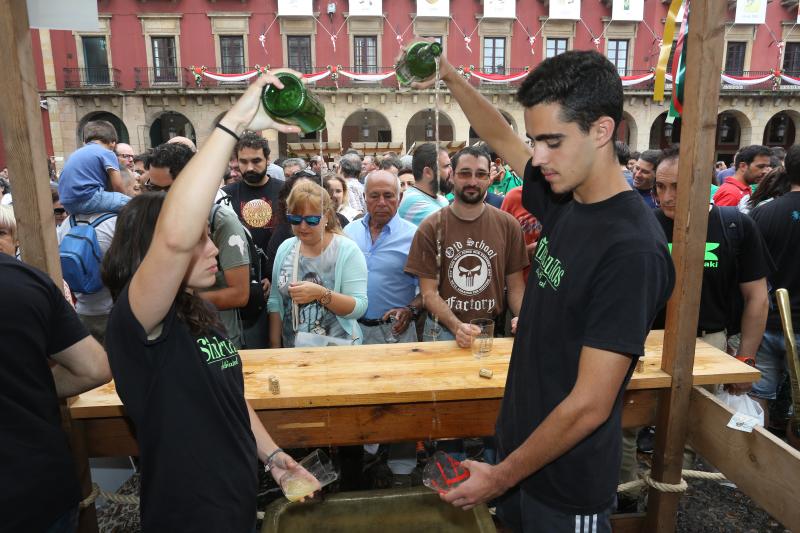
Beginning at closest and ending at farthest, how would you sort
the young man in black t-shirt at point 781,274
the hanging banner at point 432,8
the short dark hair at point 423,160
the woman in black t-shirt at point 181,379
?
the woman in black t-shirt at point 181,379 < the young man in black t-shirt at point 781,274 < the short dark hair at point 423,160 < the hanging banner at point 432,8

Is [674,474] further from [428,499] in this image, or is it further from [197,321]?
[197,321]

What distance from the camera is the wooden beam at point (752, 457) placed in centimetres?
165

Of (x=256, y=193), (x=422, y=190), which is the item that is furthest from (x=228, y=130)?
(x=422, y=190)

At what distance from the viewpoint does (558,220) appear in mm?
1638

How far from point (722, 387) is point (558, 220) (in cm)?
192

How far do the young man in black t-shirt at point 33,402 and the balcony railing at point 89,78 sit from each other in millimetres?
27213

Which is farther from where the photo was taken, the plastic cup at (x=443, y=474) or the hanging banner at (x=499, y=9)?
the hanging banner at (x=499, y=9)

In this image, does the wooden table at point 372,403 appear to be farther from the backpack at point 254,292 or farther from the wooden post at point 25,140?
the backpack at point 254,292

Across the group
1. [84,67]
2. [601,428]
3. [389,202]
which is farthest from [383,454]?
[84,67]

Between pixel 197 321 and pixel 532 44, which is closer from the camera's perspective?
pixel 197 321

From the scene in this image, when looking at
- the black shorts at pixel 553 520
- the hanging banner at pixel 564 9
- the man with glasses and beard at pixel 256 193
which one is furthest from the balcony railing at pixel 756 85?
the black shorts at pixel 553 520

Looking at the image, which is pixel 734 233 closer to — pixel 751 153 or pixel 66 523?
pixel 66 523

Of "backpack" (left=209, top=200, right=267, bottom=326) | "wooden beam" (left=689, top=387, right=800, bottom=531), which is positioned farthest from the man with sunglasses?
"wooden beam" (left=689, top=387, right=800, bottom=531)

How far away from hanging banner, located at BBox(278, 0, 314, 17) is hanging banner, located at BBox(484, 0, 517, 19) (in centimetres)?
804
